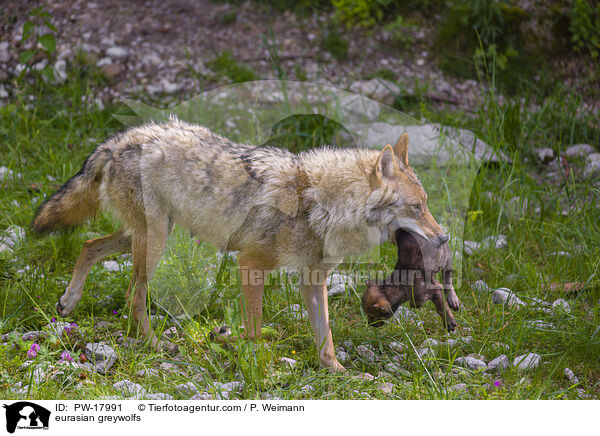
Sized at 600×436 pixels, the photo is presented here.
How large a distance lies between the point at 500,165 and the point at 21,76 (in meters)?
5.64

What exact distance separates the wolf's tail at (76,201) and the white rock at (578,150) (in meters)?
5.32

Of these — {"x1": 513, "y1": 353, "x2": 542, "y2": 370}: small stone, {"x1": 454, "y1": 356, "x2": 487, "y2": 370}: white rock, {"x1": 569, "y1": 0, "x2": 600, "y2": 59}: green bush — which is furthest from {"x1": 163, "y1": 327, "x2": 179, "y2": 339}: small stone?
{"x1": 569, "y1": 0, "x2": 600, "y2": 59}: green bush

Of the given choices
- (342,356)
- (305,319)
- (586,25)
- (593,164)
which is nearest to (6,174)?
(305,319)

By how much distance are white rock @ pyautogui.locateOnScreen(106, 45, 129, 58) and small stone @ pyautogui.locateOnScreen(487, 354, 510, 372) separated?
638 cm

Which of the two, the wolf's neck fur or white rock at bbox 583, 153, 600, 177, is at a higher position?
white rock at bbox 583, 153, 600, 177

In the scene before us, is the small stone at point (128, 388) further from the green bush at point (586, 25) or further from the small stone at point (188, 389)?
the green bush at point (586, 25)

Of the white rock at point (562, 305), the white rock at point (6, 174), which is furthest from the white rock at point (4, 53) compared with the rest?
the white rock at point (562, 305)

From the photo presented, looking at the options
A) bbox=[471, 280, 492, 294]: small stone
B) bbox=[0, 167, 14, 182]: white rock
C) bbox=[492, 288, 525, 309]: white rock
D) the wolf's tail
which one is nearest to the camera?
the wolf's tail

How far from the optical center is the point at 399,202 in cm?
356

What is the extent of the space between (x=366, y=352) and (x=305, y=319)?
0.53 m

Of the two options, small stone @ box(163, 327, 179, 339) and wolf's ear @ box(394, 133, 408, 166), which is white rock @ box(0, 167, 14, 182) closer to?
small stone @ box(163, 327, 179, 339)

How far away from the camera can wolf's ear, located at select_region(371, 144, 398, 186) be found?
347 centimetres

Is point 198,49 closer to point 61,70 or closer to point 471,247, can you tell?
point 61,70

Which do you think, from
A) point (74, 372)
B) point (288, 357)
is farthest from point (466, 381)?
point (74, 372)
